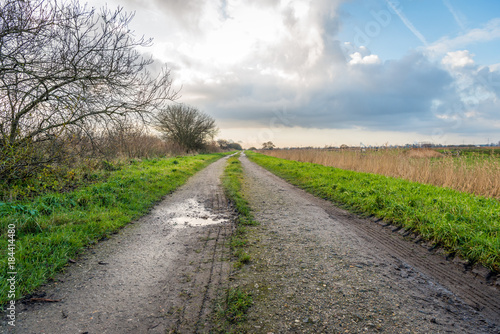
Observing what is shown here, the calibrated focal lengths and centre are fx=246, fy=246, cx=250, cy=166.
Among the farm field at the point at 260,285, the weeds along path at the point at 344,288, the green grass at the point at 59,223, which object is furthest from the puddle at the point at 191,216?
the weeds along path at the point at 344,288

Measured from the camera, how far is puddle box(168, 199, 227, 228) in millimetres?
5841

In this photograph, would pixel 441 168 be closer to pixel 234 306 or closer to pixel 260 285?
pixel 260 285

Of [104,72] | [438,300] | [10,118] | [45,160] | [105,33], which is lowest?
[438,300]

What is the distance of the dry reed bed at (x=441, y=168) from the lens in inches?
318

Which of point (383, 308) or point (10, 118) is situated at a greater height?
point (10, 118)

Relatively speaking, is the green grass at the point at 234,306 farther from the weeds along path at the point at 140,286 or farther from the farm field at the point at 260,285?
the weeds along path at the point at 140,286

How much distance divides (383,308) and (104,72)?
8.53 m

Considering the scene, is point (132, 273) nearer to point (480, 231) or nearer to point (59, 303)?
point (59, 303)

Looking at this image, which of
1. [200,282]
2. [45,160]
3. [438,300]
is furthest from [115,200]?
[438,300]

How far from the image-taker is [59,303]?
2.77 meters

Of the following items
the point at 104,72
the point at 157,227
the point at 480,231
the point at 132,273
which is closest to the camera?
the point at 132,273

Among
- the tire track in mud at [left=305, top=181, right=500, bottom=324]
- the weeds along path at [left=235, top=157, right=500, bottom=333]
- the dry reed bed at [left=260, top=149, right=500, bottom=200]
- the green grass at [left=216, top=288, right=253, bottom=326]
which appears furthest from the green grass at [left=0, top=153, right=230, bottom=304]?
the dry reed bed at [left=260, top=149, right=500, bottom=200]

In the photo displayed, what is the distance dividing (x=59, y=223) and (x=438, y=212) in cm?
813

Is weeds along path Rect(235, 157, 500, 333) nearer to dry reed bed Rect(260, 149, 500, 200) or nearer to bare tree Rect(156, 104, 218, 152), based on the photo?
dry reed bed Rect(260, 149, 500, 200)
